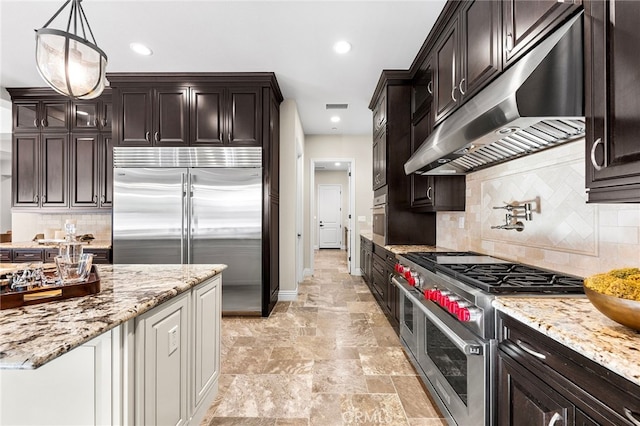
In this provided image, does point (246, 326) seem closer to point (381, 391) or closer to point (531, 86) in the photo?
point (381, 391)

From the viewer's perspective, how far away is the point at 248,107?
354cm

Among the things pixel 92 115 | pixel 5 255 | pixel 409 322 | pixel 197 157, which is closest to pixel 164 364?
pixel 409 322

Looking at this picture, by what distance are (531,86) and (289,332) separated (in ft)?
9.32

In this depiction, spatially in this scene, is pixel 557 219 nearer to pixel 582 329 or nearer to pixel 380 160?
pixel 582 329

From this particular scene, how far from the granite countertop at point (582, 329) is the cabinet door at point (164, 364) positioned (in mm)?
1407

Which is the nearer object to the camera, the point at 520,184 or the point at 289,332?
the point at 520,184

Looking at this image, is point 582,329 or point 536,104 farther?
point 536,104

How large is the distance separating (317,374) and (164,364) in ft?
4.37

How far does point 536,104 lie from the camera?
47.8 inches

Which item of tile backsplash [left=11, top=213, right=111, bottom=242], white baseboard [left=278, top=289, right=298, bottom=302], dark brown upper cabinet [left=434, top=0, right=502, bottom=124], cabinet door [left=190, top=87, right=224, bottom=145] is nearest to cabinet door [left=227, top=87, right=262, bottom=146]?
cabinet door [left=190, top=87, right=224, bottom=145]

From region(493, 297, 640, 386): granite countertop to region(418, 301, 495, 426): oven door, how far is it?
0.26 m

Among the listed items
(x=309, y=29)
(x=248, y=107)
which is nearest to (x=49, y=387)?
(x=309, y=29)

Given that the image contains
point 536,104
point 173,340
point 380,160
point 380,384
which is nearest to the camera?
point 536,104

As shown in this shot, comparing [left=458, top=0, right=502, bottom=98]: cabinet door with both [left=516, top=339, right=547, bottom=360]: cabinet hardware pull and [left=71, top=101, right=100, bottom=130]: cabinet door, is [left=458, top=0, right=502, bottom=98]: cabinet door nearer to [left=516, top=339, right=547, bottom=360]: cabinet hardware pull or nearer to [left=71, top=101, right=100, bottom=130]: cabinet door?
[left=516, top=339, right=547, bottom=360]: cabinet hardware pull
